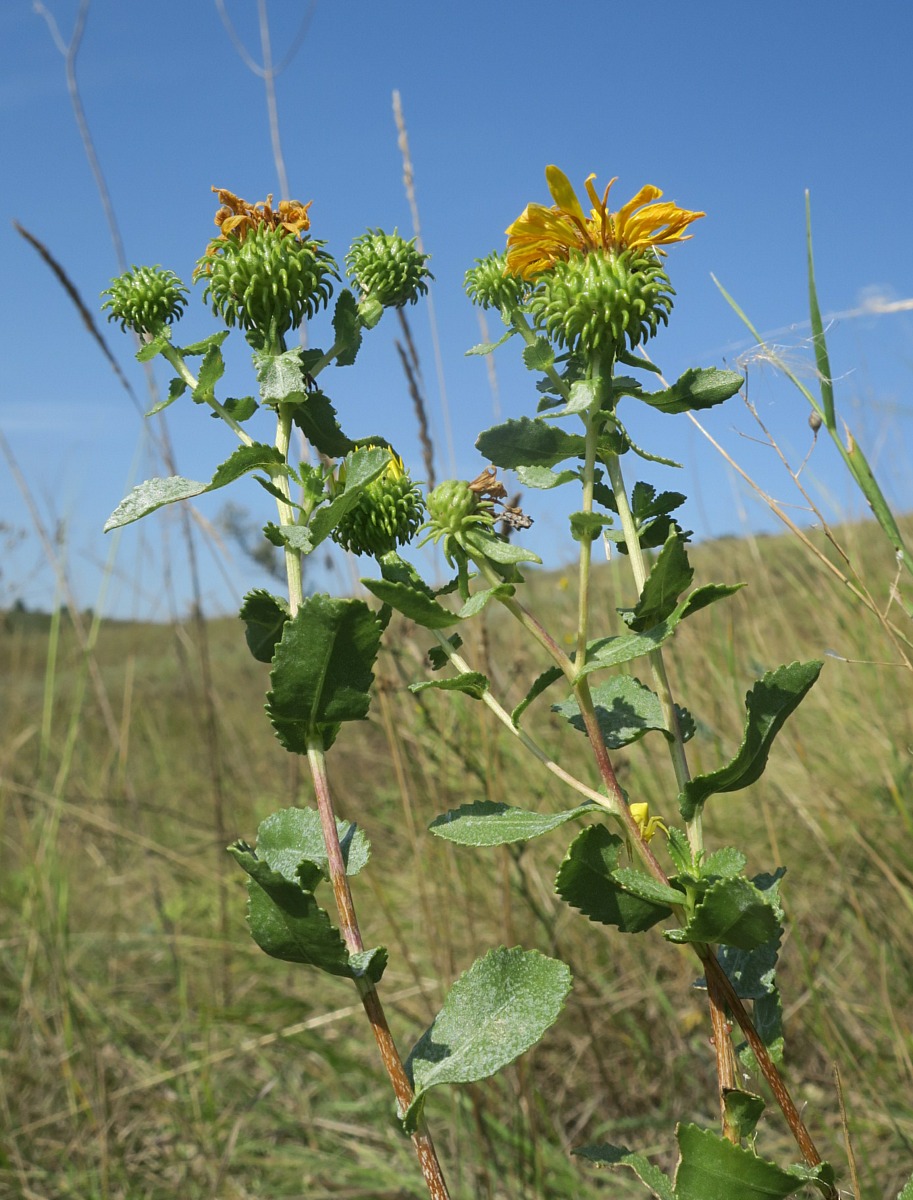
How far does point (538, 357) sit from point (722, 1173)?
54 centimetres

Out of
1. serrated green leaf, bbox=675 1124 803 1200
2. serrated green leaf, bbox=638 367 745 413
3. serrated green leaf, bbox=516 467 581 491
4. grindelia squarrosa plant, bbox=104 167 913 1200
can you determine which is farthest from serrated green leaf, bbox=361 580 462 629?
serrated green leaf, bbox=675 1124 803 1200

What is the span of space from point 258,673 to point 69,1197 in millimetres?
5642

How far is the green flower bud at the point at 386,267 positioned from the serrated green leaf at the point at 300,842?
42 cm

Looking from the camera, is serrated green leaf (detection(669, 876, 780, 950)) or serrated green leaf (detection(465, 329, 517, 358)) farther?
serrated green leaf (detection(465, 329, 517, 358))

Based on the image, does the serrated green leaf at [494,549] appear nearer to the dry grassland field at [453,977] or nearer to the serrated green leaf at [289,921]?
the serrated green leaf at [289,921]

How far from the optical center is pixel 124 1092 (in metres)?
1.85

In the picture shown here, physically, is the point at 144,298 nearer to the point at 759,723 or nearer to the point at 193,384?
the point at 193,384

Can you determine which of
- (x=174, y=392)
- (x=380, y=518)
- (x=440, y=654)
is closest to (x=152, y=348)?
(x=174, y=392)

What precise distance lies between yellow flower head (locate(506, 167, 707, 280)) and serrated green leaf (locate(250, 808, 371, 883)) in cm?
44

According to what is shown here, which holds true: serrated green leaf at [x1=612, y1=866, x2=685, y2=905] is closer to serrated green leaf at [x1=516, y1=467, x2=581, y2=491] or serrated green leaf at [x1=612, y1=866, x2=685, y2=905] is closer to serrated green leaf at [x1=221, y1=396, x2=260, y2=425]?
serrated green leaf at [x1=516, y1=467, x2=581, y2=491]

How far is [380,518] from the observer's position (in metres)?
0.73

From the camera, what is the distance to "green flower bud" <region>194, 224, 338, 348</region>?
2.35 ft

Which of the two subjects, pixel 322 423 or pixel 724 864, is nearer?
pixel 724 864

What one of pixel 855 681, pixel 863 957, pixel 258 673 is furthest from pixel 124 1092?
pixel 258 673
